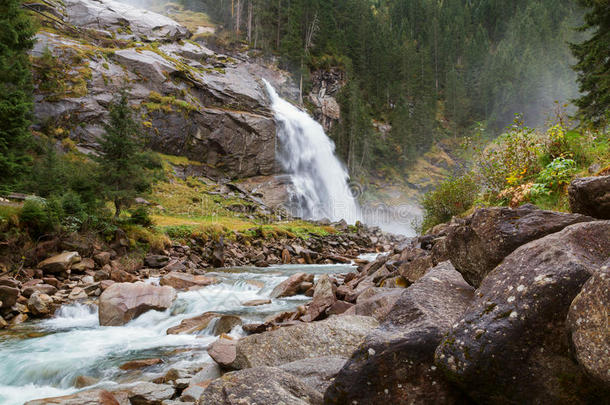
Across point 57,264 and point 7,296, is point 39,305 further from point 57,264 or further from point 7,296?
point 57,264

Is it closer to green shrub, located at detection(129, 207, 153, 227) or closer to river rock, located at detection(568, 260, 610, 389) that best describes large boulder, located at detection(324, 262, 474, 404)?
river rock, located at detection(568, 260, 610, 389)

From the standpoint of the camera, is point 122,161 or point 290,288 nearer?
point 290,288

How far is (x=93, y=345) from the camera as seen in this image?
23.1 feet

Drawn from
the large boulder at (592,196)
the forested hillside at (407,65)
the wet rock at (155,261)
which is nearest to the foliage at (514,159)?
the large boulder at (592,196)

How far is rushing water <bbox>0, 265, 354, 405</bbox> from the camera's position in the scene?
5630 millimetres

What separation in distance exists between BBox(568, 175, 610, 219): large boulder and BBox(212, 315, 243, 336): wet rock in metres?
6.27

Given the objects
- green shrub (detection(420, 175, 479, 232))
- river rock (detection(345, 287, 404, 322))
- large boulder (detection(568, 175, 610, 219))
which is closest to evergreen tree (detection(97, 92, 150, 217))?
river rock (detection(345, 287, 404, 322))

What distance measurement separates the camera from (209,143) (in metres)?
36.6

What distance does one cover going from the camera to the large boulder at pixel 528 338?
2080 millimetres

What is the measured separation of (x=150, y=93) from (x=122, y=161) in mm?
23833

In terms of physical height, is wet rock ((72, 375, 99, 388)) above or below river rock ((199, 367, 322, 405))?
below

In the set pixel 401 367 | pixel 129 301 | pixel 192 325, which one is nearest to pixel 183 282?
pixel 129 301

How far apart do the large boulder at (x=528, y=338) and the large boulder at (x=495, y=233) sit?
52cm

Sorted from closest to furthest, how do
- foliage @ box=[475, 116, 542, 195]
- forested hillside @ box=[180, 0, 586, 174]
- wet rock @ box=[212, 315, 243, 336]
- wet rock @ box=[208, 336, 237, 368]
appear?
wet rock @ box=[208, 336, 237, 368] < wet rock @ box=[212, 315, 243, 336] < foliage @ box=[475, 116, 542, 195] < forested hillside @ box=[180, 0, 586, 174]
